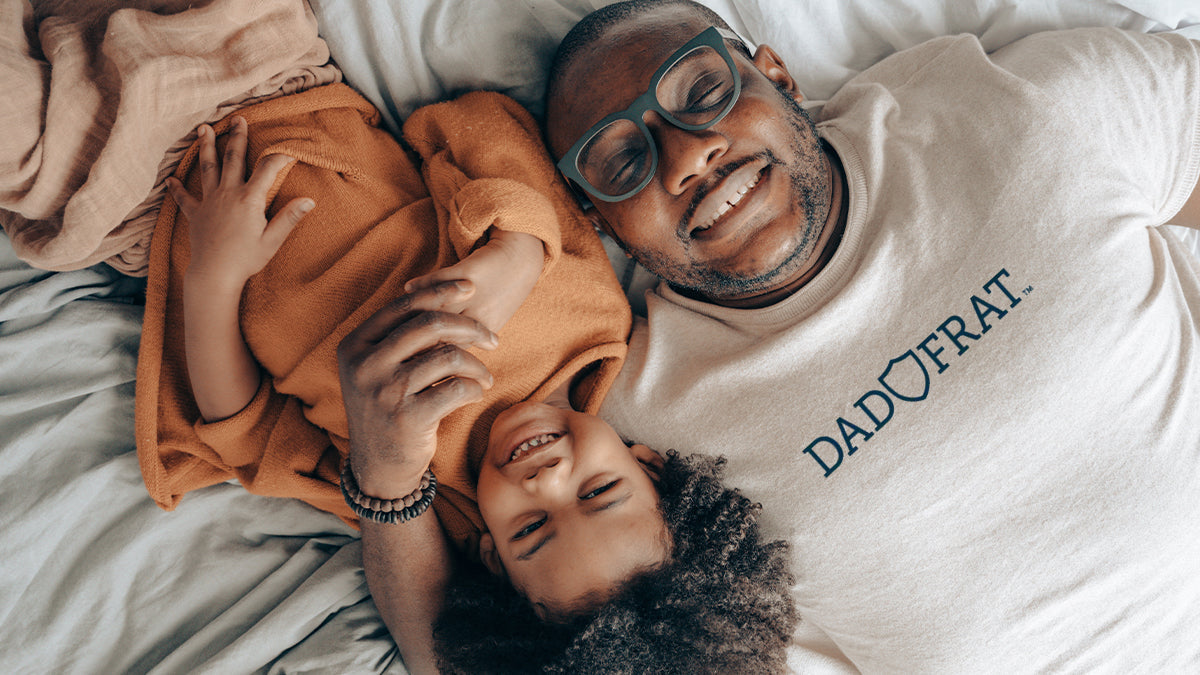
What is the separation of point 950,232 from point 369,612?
158 centimetres

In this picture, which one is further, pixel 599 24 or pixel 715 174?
pixel 599 24

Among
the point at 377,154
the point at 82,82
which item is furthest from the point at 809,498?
the point at 82,82

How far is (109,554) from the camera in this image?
62.3 inches

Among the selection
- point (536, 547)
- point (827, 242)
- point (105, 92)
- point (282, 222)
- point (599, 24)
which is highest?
point (105, 92)

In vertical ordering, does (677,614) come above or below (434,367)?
below

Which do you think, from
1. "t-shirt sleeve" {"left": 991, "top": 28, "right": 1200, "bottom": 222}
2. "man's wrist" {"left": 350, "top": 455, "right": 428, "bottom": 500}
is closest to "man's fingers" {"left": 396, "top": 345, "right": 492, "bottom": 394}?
"man's wrist" {"left": 350, "top": 455, "right": 428, "bottom": 500}

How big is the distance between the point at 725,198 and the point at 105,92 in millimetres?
1244

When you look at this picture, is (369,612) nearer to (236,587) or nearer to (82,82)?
(236,587)

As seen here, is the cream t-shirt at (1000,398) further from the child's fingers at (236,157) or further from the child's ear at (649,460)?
the child's fingers at (236,157)

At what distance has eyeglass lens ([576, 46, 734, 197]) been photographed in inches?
55.3

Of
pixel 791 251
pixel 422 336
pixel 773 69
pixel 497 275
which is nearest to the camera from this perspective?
pixel 422 336

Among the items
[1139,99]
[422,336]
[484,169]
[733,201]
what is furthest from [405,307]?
[1139,99]

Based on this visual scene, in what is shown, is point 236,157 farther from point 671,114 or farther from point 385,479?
point 671,114

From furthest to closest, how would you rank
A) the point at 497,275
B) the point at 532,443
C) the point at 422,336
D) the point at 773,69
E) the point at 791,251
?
the point at 773,69 < the point at 791,251 < the point at 532,443 < the point at 497,275 < the point at 422,336
